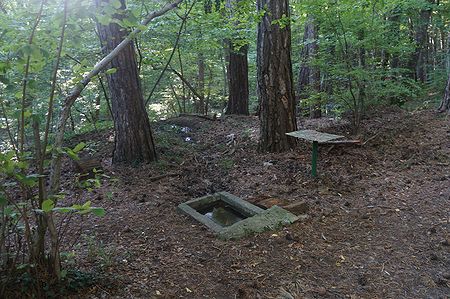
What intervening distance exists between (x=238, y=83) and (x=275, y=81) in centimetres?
452

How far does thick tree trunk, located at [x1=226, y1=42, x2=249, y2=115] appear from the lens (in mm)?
10414

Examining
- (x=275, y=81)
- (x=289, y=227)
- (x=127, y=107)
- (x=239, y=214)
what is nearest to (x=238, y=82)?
(x=275, y=81)

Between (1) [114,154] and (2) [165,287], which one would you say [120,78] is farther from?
(2) [165,287]

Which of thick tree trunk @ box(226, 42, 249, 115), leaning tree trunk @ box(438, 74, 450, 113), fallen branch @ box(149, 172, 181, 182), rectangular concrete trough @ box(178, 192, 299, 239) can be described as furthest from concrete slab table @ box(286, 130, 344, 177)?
thick tree trunk @ box(226, 42, 249, 115)

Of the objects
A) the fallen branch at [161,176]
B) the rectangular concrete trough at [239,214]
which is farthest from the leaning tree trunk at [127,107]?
the rectangular concrete trough at [239,214]

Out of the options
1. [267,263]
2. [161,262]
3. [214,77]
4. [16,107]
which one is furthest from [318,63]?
[214,77]

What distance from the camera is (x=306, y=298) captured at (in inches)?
106

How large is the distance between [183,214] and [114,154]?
2338 mm

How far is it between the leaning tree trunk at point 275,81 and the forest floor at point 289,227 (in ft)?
1.23

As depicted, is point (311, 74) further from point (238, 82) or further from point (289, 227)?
point (289, 227)

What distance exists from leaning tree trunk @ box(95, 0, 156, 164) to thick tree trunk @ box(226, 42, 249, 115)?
16.8 feet

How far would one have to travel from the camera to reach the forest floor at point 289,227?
2.81 m

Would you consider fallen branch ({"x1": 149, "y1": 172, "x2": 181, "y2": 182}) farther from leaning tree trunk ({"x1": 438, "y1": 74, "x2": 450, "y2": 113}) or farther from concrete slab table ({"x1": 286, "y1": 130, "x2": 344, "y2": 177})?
leaning tree trunk ({"x1": 438, "y1": 74, "x2": 450, "y2": 113})

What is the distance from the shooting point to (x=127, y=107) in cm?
567
